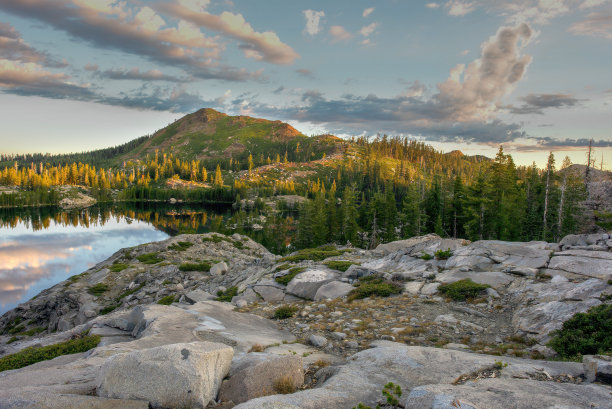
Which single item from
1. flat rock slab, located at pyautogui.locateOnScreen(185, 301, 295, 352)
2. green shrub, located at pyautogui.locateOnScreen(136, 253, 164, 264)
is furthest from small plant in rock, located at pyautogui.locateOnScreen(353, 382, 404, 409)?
green shrub, located at pyautogui.locateOnScreen(136, 253, 164, 264)

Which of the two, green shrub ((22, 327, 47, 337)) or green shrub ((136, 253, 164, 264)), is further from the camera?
green shrub ((136, 253, 164, 264))

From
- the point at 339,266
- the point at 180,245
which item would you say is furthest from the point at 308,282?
the point at 180,245

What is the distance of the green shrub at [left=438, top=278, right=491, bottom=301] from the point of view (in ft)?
55.0

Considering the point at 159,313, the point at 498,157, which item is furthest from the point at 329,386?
the point at 498,157

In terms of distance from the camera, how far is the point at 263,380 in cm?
778

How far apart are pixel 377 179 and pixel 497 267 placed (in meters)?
175

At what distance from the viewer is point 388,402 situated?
6.89 metres

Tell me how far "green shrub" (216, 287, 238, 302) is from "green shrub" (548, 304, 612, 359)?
61.6 feet

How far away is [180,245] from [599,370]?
155 feet

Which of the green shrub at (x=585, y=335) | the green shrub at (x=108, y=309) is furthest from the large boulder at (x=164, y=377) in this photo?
the green shrub at (x=108, y=309)

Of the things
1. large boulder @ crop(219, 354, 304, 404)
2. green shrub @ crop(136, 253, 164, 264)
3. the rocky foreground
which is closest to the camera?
the rocky foreground

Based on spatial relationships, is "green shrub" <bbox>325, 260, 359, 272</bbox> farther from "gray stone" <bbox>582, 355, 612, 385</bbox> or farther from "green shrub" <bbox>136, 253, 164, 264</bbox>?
"green shrub" <bbox>136, 253, 164, 264</bbox>

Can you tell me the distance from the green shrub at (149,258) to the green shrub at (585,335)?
4047 cm

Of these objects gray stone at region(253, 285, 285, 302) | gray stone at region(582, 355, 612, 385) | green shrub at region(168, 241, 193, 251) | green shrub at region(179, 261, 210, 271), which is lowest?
green shrub at region(168, 241, 193, 251)
